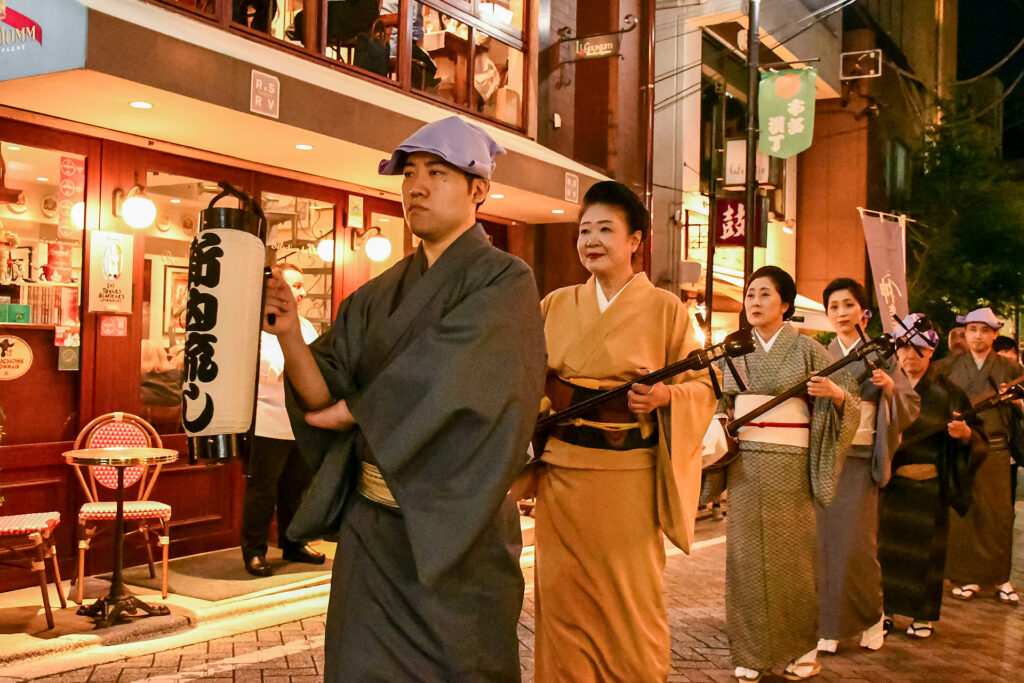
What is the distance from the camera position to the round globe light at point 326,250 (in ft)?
30.3

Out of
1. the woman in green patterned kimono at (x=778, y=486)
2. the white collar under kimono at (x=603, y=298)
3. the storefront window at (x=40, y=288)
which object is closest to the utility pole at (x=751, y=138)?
the woman in green patterned kimono at (x=778, y=486)

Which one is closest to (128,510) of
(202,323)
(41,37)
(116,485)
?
(116,485)

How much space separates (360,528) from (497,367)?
0.63 meters

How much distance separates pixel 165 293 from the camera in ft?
25.3

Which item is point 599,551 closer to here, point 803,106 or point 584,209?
point 584,209

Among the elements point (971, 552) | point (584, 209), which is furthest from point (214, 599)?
point (971, 552)

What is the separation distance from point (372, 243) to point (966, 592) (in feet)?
20.6

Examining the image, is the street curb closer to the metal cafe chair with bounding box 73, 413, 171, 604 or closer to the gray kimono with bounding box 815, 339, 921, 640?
the metal cafe chair with bounding box 73, 413, 171, 604

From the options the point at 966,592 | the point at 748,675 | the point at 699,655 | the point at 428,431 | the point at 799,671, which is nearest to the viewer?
the point at 428,431

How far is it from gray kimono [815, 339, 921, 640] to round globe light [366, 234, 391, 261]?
5023 mm

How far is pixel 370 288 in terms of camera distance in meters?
2.94

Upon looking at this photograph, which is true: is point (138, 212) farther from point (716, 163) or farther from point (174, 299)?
point (716, 163)

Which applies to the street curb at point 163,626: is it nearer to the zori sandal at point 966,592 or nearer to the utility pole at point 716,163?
the zori sandal at point 966,592

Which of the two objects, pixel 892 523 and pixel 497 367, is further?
pixel 892 523
